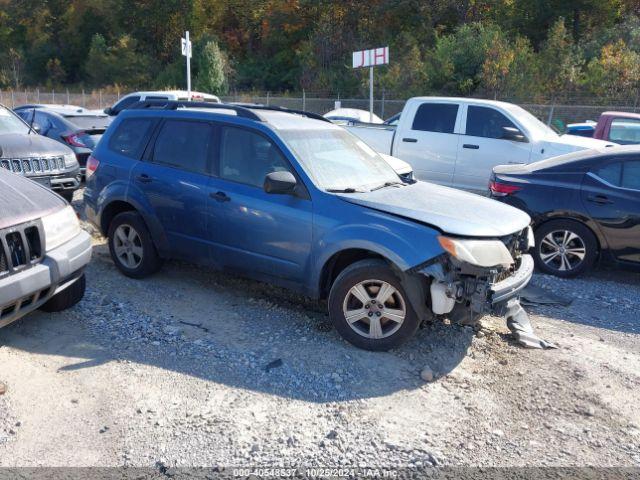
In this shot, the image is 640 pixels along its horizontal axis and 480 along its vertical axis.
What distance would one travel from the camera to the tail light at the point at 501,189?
288 inches

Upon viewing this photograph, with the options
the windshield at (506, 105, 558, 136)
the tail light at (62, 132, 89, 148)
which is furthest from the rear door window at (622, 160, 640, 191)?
the tail light at (62, 132, 89, 148)

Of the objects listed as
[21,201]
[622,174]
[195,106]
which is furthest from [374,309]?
[622,174]

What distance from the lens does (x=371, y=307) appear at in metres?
4.66

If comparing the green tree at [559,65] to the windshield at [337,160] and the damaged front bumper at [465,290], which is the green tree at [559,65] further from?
the damaged front bumper at [465,290]

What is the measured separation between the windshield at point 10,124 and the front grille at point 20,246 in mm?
5793

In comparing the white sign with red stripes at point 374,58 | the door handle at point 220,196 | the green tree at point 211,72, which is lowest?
the door handle at point 220,196

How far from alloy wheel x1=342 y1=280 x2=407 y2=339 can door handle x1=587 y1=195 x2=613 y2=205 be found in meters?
3.51

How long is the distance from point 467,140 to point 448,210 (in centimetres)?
582

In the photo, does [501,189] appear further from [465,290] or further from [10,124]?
[10,124]

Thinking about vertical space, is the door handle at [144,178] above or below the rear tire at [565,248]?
above

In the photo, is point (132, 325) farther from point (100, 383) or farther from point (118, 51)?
point (118, 51)

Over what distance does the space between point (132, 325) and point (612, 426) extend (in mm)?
3717

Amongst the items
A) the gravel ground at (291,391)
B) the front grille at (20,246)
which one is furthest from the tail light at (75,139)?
the front grille at (20,246)

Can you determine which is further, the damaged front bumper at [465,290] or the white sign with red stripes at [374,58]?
the white sign with red stripes at [374,58]
